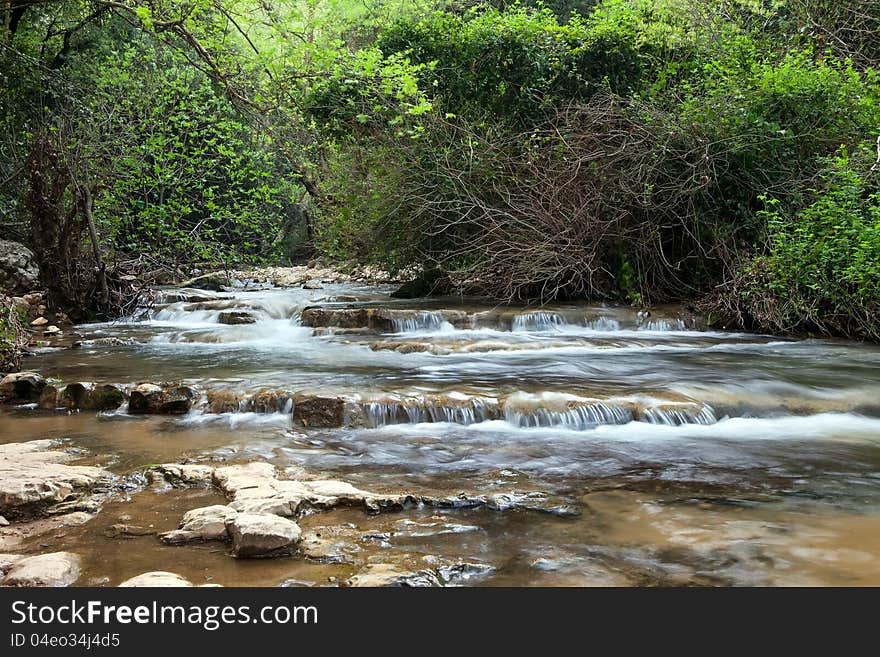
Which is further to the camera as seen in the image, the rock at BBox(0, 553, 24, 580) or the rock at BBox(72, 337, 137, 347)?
the rock at BBox(72, 337, 137, 347)

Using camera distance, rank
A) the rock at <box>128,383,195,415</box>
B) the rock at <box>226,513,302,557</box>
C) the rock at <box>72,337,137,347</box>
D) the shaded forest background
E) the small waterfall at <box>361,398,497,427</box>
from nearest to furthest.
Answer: the rock at <box>226,513,302,557</box>, the small waterfall at <box>361,398,497,427</box>, the rock at <box>128,383,195,415</box>, the rock at <box>72,337,137,347</box>, the shaded forest background

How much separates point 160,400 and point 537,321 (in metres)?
5.74

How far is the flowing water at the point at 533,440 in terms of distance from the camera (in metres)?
3.01

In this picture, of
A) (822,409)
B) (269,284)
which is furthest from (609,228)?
(269,284)

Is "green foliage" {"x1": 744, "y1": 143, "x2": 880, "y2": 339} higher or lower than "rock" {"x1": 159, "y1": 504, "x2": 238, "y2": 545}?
higher

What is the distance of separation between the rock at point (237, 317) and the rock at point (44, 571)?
8.49 metres

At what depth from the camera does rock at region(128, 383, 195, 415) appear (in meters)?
5.93

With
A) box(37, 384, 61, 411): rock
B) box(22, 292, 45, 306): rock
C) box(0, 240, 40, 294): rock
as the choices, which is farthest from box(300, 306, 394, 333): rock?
box(37, 384, 61, 411): rock

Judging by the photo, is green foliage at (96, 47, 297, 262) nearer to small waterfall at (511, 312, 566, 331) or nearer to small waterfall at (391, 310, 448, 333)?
small waterfall at (391, 310, 448, 333)

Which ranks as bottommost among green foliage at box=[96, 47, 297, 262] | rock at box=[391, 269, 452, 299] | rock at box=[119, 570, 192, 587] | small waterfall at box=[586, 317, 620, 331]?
rock at box=[119, 570, 192, 587]

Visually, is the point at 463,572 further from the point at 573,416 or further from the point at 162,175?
the point at 162,175

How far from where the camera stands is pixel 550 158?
11539mm

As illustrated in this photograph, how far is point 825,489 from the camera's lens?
4012 millimetres

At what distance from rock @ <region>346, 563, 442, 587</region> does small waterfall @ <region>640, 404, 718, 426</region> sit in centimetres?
327
